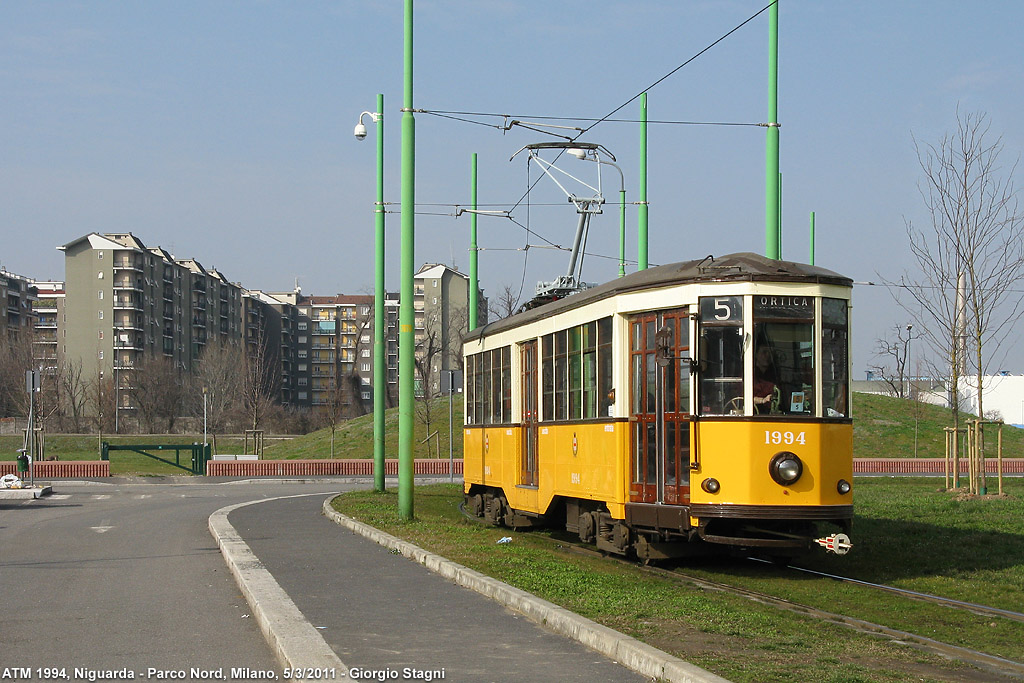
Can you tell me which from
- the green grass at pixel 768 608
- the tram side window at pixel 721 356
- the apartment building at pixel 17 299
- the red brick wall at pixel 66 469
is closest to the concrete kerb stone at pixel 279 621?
the green grass at pixel 768 608

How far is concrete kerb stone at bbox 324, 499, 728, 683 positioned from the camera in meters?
6.59

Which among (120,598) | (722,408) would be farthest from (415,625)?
(722,408)

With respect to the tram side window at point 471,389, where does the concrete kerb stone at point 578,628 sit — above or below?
below

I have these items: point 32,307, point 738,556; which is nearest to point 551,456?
point 738,556

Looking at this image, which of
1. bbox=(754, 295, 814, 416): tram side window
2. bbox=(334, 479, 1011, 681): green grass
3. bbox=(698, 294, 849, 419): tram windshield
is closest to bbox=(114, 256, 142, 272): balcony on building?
bbox=(334, 479, 1011, 681): green grass

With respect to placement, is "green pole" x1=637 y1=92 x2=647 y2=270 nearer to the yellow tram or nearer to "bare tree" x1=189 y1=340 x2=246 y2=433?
the yellow tram

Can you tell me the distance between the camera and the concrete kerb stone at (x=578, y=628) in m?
6.59

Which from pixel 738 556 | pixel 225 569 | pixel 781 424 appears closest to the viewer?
pixel 781 424

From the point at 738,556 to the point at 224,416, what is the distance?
95317 millimetres

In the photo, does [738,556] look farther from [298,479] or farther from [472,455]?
[298,479]

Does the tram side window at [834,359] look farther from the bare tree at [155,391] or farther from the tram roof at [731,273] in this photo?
the bare tree at [155,391]

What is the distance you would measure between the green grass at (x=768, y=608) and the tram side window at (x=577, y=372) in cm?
180

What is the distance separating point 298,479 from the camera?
39.8m

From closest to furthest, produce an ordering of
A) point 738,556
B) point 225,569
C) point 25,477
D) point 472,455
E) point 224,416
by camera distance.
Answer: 1. point 225,569
2. point 738,556
3. point 472,455
4. point 25,477
5. point 224,416
